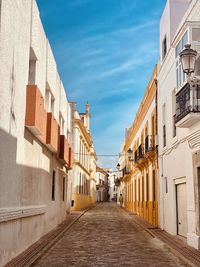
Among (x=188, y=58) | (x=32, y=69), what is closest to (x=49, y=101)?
(x=32, y=69)

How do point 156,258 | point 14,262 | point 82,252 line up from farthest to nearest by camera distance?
point 82,252, point 156,258, point 14,262

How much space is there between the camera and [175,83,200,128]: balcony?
375 inches

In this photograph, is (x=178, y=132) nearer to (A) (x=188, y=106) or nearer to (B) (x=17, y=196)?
(A) (x=188, y=106)

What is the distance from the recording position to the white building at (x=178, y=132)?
10055 millimetres

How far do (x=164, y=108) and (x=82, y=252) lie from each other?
309 inches

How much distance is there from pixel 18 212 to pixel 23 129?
202cm

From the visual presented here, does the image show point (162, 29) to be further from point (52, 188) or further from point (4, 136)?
point (4, 136)

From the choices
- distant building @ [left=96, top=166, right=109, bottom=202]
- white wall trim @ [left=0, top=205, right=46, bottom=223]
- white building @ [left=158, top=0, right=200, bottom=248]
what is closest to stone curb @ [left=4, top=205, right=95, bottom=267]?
white wall trim @ [left=0, top=205, right=46, bottom=223]

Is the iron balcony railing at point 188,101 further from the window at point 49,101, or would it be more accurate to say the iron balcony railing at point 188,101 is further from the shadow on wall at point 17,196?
the window at point 49,101

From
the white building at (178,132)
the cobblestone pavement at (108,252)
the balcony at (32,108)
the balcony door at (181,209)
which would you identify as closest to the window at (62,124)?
the white building at (178,132)

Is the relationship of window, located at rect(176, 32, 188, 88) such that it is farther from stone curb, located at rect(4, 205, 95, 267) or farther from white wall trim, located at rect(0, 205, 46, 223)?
stone curb, located at rect(4, 205, 95, 267)

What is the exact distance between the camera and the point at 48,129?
38.8 feet

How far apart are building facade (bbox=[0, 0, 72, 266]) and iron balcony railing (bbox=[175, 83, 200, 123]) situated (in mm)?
3954

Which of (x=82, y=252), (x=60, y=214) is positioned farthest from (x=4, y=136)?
(x=60, y=214)
